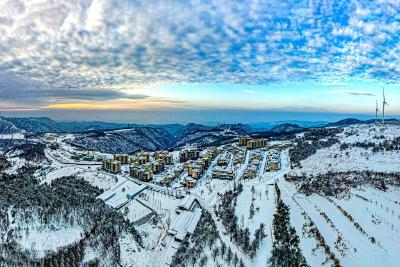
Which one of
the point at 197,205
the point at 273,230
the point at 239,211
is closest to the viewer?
the point at 273,230

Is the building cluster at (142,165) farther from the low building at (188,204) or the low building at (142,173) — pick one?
the low building at (188,204)

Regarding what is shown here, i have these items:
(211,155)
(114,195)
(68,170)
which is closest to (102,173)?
(68,170)

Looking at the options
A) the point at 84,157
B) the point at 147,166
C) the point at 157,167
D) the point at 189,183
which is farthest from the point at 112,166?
the point at 189,183

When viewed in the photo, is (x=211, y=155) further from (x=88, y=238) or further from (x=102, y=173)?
(x=88, y=238)

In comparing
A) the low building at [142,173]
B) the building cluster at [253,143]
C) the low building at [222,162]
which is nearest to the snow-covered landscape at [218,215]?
the low building at [142,173]

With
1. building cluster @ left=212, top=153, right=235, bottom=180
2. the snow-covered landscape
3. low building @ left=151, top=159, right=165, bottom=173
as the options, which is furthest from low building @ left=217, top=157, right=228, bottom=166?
low building @ left=151, top=159, right=165, bottom=173
